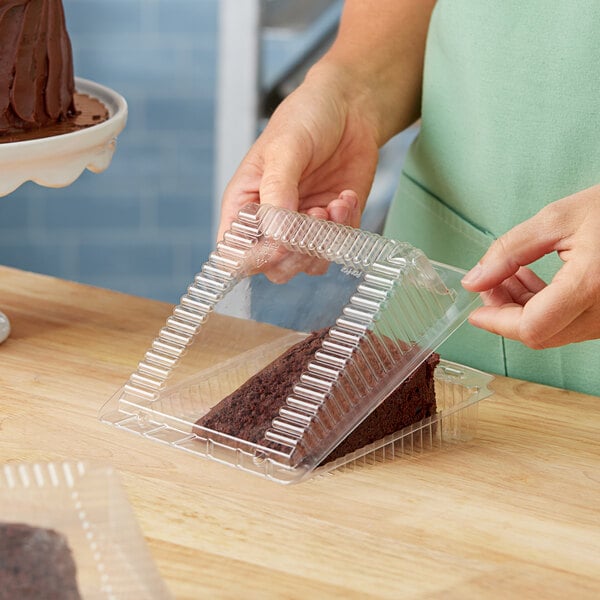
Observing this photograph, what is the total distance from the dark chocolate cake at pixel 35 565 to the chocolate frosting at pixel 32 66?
525mm

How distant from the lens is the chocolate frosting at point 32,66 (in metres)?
0.99

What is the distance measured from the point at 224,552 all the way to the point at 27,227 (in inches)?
78.0

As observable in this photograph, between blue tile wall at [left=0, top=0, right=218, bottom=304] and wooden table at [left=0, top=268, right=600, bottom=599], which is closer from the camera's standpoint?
wooden table at [left=0, top=268, right=600, bottom=599]

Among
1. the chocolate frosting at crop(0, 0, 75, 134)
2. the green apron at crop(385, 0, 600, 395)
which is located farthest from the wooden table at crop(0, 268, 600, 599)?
the chocolate frosting at crop(0, 0, 75, 134)

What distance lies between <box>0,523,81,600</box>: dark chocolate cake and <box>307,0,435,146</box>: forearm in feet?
2.26

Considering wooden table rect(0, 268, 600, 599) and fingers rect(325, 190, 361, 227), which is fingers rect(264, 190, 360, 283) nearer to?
fingers rect(325, 190, 361, 227)

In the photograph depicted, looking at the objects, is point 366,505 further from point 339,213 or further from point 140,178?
point 140,178

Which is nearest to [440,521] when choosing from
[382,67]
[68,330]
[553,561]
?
[553,561]

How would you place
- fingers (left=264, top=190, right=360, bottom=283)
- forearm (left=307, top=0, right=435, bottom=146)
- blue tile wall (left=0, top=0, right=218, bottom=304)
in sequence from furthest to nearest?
blue tile wall (left=0, top=0, right=218, bottom=304)
forearm (left=307, top=0, right=435, bottom=146)
fingers (left=264, top=190, right=360, bottom=283)

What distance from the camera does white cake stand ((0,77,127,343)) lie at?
0.95 meters

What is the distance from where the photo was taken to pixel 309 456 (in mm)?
777

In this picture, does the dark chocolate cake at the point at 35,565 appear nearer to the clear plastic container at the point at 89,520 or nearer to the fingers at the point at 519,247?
the clear plastic container at the point at 89,520

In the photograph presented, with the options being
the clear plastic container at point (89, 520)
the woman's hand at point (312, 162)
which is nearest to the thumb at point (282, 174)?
the woman's hand at point (312, 162)

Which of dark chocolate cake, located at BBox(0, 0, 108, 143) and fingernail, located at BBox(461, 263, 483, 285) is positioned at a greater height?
dark chocolate cake, located at BBox(0, 0, 108, 143)
